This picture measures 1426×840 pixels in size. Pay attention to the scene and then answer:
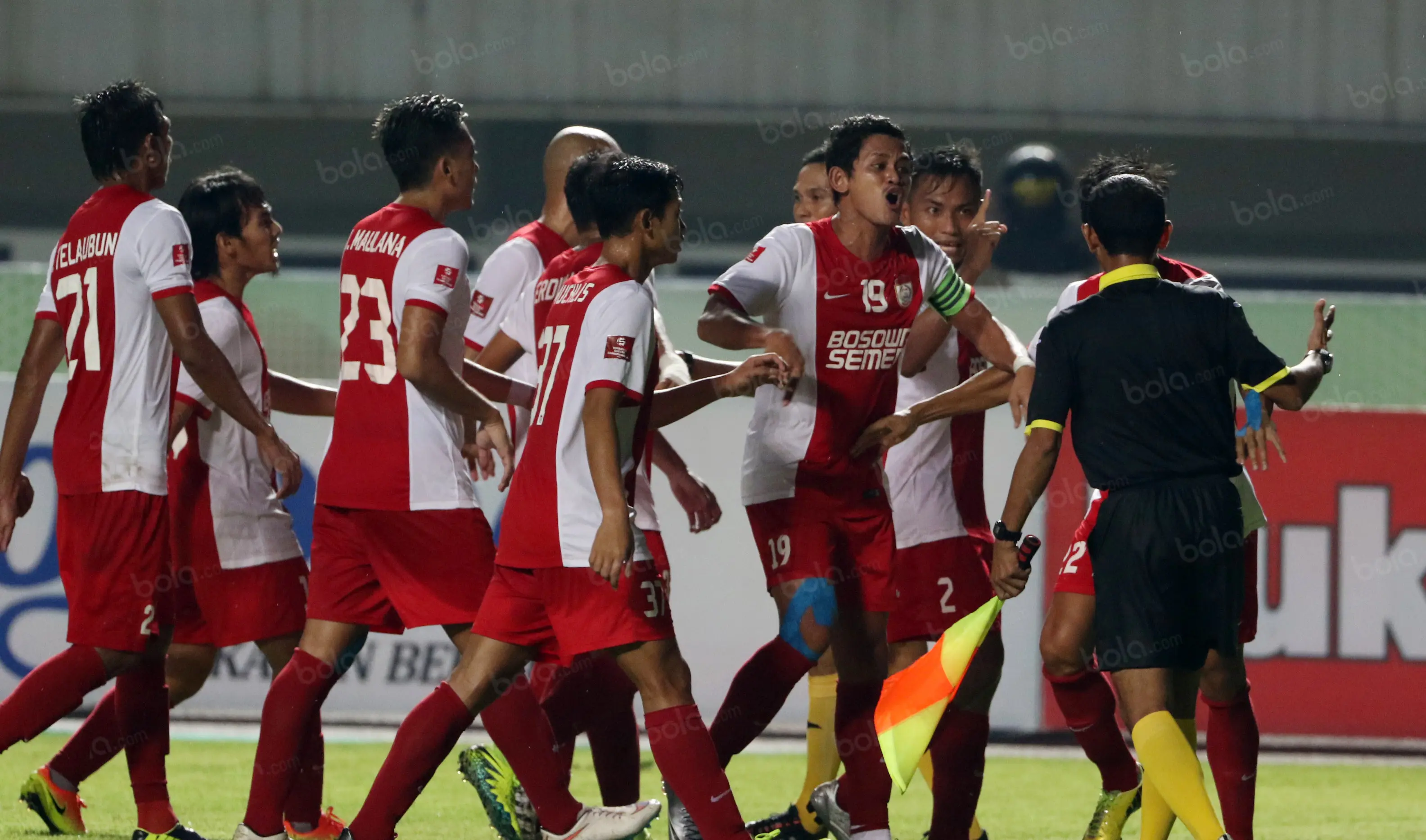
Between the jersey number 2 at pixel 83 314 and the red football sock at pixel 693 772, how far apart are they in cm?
189

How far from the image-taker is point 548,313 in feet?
15.4

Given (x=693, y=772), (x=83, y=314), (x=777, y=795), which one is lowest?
(x=777, y=795)

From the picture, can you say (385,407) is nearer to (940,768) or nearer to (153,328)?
(153,328)

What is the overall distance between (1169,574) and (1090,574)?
1.34ft

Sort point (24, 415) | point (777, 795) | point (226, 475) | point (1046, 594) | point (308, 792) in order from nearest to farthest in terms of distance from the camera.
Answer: point (24, 415)
point (308, 792)
point (226, 475)
point (777, 795)
point (1046, 594)

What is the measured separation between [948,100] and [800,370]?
10.9m

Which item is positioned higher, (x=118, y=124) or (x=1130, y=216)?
(x=118, y=124)

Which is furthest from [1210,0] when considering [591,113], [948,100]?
[591,113]

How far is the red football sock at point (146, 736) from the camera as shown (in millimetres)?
5039

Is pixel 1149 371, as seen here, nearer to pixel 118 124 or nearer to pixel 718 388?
pixel 718 388

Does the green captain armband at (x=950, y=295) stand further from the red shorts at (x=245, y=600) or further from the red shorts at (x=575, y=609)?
the red shorts at (x=245, y=600)

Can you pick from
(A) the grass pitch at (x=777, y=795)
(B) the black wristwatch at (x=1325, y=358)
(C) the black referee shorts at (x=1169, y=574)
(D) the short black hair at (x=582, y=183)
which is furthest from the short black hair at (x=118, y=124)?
(B) the black wristwatch at (x=1325, y=358)

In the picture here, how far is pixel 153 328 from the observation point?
4906mm

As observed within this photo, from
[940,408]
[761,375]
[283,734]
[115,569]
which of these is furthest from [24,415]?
[940,408]
